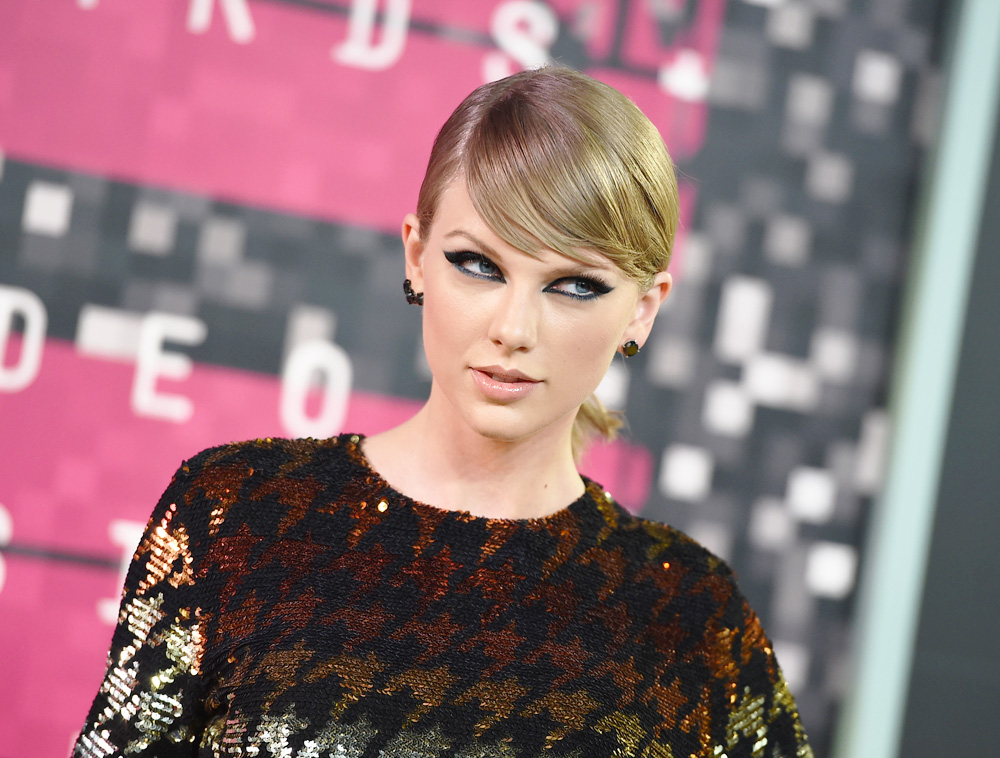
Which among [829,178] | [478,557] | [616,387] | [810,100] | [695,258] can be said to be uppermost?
[810,100]

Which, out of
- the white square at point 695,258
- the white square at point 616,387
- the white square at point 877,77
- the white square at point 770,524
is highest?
the white square at point 877,77

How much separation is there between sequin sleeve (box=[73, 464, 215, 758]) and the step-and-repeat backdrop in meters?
0.86

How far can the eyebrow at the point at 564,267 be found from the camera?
3.40 feet

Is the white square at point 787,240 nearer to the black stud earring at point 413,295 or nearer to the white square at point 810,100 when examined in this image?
the white square at point 810,100

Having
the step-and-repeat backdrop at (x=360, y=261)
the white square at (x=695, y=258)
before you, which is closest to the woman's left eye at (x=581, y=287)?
the step-and-repeat backdrop at (x=360, y=261)

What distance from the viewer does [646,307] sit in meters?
1.18

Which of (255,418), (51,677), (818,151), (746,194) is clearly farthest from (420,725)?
(818,151)

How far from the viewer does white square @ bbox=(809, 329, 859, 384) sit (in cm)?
219

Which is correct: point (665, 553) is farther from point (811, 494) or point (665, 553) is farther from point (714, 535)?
point (811, 494)

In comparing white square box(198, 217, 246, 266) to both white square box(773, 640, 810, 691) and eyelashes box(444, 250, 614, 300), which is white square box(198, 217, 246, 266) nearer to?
eyelashes box(444, 250, 614, 300)

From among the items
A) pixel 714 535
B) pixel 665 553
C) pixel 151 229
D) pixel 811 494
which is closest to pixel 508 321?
pixel 665 553

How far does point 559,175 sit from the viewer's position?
1.02 m

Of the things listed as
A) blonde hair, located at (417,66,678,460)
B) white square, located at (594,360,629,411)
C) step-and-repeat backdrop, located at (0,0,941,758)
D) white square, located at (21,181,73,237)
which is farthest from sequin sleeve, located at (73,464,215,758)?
white square, located at (594,360,629,411)

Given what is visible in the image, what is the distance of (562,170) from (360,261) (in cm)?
104
